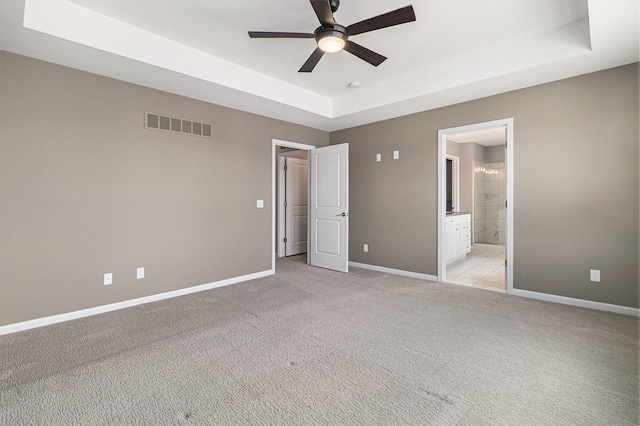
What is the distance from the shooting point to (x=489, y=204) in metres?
7.80

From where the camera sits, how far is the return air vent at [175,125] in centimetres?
356

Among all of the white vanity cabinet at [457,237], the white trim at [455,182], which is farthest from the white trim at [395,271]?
the white trim at [455,182]

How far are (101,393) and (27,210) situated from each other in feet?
6.47

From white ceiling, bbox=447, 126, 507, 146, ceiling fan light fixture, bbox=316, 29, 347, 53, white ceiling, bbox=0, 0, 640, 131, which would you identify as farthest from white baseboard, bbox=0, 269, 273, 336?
white ceiling, bbox=447, 126, 507, 146

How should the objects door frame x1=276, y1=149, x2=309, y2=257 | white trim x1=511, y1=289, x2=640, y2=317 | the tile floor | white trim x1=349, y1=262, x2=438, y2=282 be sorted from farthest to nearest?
1. door frame x1=276, y1=149, x2=309, y2=257
2. white trim x1=349, y1=262, x2=438, y2=282
3. the tile floor
4. white trim x1=511, y1=289, x2=640, y2=317

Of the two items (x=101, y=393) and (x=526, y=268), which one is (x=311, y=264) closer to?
(x=526, y=268)

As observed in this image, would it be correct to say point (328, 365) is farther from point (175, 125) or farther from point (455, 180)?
point (455, 180)

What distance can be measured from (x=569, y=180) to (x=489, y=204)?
4.67 metres

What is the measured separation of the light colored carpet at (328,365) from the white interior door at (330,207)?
1.69m

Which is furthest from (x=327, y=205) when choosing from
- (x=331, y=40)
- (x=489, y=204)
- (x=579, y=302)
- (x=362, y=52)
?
(x=489, y=204)

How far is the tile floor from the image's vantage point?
4316 millimetres

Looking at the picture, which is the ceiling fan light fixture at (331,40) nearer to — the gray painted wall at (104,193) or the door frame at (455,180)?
the gray painted wall at (104,193)

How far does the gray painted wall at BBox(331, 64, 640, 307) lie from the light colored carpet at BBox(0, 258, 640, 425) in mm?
426

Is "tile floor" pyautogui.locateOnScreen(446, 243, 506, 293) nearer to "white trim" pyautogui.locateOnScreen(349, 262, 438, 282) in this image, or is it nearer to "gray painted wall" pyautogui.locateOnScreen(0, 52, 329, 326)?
"white trim" pyautogui.locateOnScreen(349, 262, 438, 282)
